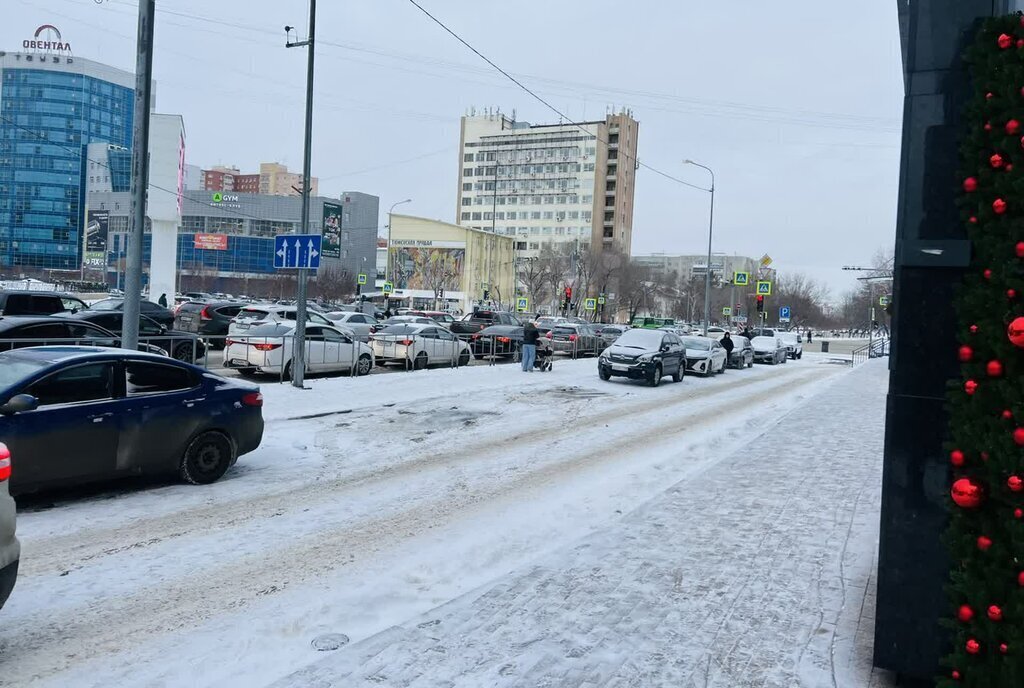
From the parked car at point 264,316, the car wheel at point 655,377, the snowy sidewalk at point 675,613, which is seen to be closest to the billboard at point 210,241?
the parked car at point 264,316

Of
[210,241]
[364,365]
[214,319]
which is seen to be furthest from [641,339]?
[210,241]

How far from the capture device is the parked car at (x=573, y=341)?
114 ft

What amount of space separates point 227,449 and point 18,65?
145 meters

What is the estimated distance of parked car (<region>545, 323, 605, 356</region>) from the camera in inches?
1368

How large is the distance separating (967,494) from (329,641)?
372 centimetres

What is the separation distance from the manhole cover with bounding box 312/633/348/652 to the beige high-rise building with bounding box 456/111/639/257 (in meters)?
121

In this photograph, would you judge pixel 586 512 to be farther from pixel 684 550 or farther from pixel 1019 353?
pixel 1019 353

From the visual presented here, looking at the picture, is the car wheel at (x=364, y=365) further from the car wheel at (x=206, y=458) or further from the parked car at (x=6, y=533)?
the parked car at (x=6, y=533)

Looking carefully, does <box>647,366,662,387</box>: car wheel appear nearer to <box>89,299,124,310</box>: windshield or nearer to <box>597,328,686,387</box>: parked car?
<box>597,328,686,387</box>: parked car

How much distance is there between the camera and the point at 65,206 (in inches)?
4998

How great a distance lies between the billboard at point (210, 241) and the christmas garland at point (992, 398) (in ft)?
459

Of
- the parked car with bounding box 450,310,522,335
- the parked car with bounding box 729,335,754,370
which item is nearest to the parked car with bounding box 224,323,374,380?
the parked car with bounding box 450,310,522,335

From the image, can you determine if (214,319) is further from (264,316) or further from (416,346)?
(416,346)

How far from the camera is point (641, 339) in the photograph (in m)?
24.4
